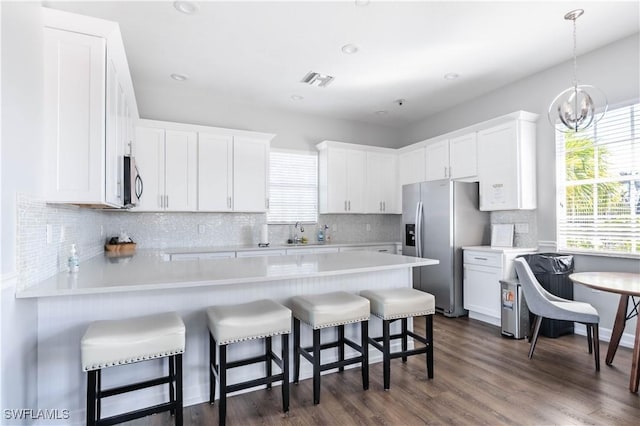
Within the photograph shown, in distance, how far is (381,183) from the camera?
5672 millimetres

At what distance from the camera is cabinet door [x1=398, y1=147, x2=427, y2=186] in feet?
17.1

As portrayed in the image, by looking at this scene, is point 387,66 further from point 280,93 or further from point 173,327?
point 173,327

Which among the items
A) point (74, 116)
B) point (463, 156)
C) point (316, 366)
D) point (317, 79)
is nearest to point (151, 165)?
point (74, 116)

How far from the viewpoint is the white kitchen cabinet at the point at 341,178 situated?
530 centimetres

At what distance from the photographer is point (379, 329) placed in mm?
2951

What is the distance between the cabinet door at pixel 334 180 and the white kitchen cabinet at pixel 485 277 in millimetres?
1987

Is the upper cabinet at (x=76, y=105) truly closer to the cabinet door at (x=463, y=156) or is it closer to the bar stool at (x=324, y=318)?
the bar stool at (x=324, y=318)

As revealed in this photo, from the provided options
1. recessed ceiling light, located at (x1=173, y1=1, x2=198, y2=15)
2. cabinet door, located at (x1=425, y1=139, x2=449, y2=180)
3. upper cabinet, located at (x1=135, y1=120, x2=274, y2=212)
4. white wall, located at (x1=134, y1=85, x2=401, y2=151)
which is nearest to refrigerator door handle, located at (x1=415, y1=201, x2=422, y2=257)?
cabinet door, located at (x1=425, y1=139, x2=449, y2=180)

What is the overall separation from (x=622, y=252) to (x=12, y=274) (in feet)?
15.3

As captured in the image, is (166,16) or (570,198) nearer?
(166,16)

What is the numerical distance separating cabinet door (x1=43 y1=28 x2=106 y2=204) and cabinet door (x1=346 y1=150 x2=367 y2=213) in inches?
149

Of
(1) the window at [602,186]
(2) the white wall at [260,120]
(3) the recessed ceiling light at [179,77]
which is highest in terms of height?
(3) the recessed ceiling light at [179,77]

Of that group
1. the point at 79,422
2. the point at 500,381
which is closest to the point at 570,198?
the point at 500,381

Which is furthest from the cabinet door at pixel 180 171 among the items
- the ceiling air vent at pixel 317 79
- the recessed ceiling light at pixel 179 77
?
the ceiling air vent at pixel 317 79
